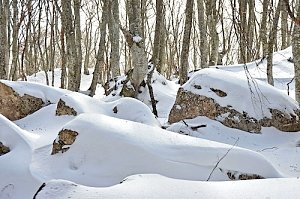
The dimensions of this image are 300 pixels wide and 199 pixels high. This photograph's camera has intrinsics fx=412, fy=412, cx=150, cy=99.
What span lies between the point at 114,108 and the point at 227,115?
1.60 metres

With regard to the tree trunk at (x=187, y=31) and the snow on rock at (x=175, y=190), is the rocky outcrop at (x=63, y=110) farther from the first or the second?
the snow on rock at (x=175, y=190)

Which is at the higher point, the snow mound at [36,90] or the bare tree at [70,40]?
the bare tree at [70,40]

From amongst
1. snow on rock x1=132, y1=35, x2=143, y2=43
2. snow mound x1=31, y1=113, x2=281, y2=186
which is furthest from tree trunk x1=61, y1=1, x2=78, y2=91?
snow mound x1=31, y1=113, x2=281, y2=186

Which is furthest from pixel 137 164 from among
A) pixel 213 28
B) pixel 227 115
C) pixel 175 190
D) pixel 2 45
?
pixel 213 28

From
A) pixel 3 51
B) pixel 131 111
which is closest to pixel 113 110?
pixel 131 111

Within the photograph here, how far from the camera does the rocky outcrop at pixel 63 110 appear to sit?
5.63m

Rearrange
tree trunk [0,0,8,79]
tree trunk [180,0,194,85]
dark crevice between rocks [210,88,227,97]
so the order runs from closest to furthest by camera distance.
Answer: dark crevice between rocks [210,88,227,97]
tree trunk [180,0,194,85]
tree trunk [0,0,8,79]

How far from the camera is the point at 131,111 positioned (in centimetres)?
565

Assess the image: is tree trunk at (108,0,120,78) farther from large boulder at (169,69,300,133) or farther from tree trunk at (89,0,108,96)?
large boulder at (169,69,300,133)

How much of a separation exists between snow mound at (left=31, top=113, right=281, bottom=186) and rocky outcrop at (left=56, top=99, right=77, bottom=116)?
1636mm

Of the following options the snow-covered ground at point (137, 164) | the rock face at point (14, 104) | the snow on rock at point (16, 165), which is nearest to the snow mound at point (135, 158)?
the snow-covered ground at point (137, 164)

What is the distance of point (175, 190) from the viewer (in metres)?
2.37

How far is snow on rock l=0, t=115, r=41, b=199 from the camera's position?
Answer: 3771 millimetres

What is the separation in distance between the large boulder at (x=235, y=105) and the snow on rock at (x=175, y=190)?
3280mm
